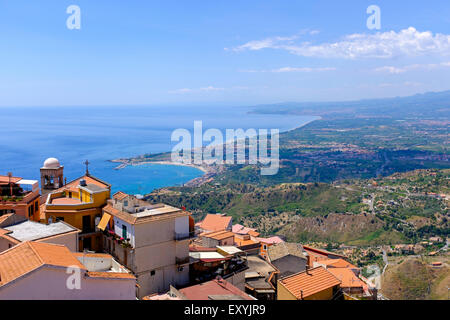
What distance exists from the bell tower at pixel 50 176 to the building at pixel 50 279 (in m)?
9.42

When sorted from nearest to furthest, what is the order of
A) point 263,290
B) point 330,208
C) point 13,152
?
point 263,290, point 330,208, point 13,152

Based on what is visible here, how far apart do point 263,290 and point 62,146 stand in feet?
365

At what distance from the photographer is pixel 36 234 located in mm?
9938

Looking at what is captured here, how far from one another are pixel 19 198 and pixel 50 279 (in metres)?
7.40

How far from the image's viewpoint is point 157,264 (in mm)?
11156

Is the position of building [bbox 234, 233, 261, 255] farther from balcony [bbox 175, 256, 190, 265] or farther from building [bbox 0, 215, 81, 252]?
building [bbox 0, 215, 81, 252]

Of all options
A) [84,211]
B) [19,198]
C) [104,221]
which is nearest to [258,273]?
[104,221]

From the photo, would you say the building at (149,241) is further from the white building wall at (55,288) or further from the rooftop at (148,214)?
the white building wall at (55,288)

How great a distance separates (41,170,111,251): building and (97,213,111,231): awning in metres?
0.56

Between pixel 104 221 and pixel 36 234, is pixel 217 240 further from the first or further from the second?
pixel 36 234

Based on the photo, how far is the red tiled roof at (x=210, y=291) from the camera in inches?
385

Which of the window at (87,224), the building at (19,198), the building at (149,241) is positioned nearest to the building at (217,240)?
the building at (149,241)

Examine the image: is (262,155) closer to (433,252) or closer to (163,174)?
(163,174)

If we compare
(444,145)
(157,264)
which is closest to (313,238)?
(157,264)
